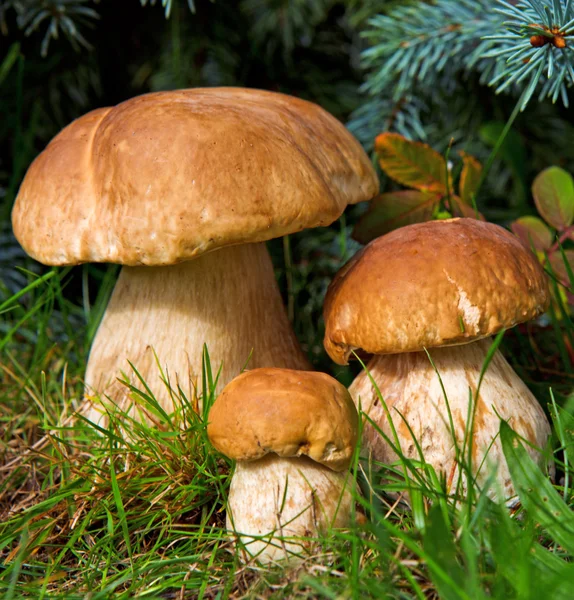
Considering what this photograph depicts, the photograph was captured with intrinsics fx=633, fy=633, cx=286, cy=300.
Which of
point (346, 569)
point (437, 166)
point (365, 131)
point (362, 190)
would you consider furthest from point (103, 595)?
point (365, 131)

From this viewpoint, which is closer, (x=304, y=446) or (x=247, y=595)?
(x=247, y=595)

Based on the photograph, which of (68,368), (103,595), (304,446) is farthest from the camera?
(68,368)

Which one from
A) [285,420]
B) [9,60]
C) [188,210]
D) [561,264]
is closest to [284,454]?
[285,420]

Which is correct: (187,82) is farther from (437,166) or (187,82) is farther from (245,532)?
(245,532)

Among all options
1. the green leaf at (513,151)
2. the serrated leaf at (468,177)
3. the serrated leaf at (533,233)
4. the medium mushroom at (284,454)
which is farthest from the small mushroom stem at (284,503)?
the green leaf at (513,151)

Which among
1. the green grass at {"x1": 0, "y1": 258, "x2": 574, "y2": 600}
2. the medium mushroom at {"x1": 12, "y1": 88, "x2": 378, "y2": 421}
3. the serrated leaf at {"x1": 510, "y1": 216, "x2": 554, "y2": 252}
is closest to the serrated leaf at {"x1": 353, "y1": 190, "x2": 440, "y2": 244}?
the medium mushroom at {"x1": 12, "y1": 88, "x2": 378, "y2": 421}

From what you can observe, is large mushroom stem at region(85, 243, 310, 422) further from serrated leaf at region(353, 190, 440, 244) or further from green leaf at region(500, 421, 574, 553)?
green leaf at region(500, 421, 574, 553)
